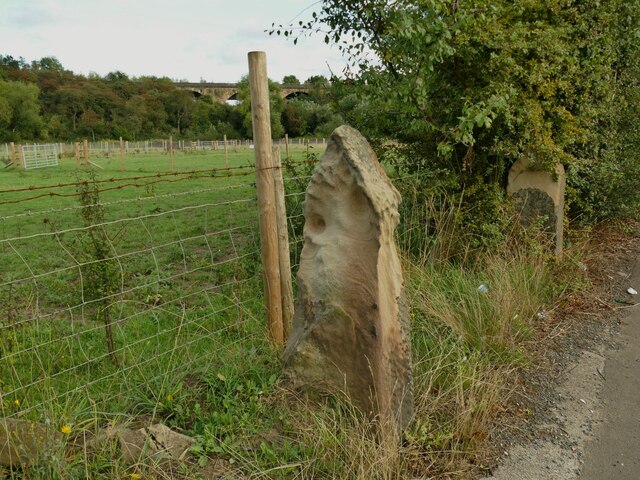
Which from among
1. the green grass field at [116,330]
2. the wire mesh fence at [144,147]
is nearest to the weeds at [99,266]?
the green grass field at [116,330]

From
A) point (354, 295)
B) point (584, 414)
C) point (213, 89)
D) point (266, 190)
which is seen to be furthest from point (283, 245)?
point (213, 89)

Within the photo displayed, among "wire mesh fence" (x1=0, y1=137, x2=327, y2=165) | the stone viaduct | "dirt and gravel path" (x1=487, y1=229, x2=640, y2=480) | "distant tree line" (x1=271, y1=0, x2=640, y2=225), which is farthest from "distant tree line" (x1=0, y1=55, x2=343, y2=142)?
"dirt and gravel path" (x1=487, y1=229, x2=640, y2=480)

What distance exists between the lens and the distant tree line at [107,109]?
6881 centimetres

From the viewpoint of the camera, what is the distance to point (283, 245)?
13.1 feet

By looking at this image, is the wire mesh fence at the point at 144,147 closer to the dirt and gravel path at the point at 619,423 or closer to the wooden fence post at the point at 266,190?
the dirt and gravel path at the point at 619,423

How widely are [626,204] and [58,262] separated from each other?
317 inches

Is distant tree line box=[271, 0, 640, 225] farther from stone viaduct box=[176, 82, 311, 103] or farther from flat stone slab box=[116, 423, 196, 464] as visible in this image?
stone viaduct box=[176, 82, 311, 103]

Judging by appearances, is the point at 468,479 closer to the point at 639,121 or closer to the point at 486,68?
the point at 486,68

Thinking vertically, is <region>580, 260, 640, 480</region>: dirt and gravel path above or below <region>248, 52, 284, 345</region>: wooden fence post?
below

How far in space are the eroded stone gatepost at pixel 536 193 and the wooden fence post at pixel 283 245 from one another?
11.0ft

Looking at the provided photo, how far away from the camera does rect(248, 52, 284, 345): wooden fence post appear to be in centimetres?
376

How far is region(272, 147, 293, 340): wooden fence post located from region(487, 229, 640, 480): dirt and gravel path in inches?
64.9

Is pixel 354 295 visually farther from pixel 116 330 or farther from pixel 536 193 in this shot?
pixel 536 193

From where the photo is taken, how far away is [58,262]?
25.6 feet
